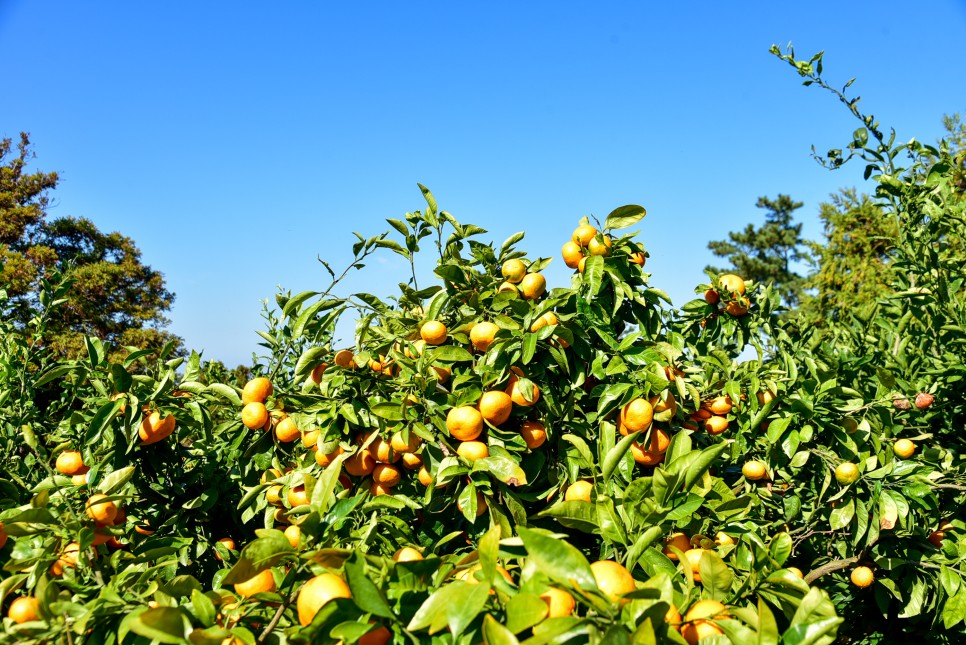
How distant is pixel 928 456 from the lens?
6.72 feet

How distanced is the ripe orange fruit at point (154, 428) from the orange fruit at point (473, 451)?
2.79 feet

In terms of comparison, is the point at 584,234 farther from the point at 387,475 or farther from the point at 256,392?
the point at 256,392

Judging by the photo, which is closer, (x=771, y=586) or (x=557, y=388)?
(x=771, y=586)

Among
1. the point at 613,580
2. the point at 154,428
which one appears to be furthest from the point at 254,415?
the point at 613,580

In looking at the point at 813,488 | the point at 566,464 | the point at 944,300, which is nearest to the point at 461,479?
the point at 566,464

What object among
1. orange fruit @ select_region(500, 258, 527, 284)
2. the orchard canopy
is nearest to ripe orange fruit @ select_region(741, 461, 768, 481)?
the orchard canopy

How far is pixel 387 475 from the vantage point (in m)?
1.53

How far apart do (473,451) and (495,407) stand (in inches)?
4.4

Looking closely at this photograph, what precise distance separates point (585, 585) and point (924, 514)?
1.77 m

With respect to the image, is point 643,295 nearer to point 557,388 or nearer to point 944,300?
point 557,388

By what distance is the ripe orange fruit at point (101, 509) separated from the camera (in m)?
1.35

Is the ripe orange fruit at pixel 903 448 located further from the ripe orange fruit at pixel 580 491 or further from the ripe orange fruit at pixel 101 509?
the ripe orange fruit at pixel 101 509

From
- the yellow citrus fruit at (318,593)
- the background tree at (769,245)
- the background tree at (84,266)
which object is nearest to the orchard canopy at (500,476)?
the yellow citrus fruit at (318,593)

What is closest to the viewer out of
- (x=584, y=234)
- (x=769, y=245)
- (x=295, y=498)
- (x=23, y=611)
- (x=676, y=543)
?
(x=23, y=611)
